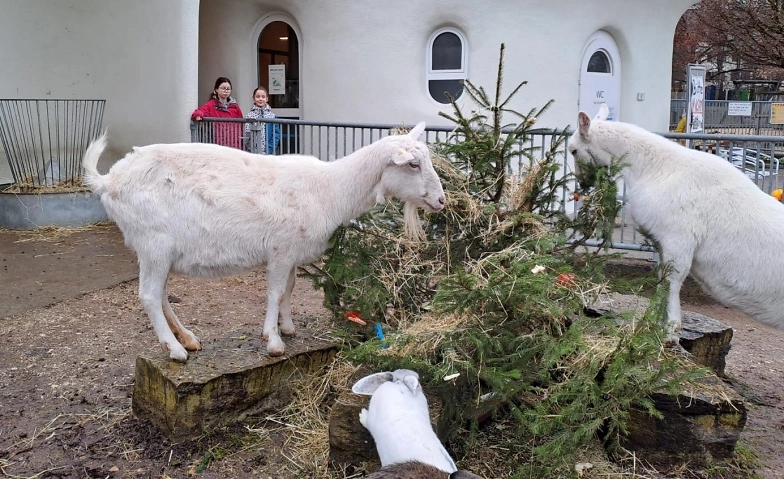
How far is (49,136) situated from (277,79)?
3.53 metres

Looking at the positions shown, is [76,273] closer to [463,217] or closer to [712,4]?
[463,217]

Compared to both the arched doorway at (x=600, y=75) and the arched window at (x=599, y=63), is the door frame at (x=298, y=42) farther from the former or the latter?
the arched window at (x=599, y=63)

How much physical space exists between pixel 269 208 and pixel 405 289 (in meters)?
0.90

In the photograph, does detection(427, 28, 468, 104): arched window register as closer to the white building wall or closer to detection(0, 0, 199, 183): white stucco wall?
the white building wall

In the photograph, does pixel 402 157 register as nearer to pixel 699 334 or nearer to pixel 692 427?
pixel 692 427

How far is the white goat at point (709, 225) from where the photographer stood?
413 cm

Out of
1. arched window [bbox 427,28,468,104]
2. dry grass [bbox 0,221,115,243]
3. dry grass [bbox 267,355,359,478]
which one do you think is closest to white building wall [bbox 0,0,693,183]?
arched window [bbox 427,28,468,104]

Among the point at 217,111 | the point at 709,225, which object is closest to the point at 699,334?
the point at 709,225

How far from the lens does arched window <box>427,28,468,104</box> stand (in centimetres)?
1019

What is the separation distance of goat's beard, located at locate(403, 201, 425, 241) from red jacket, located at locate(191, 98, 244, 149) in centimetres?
593

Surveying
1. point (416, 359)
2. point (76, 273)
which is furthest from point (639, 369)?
point (76, 273)

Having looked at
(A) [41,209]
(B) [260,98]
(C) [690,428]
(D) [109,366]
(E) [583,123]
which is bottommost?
(D) [109,366]

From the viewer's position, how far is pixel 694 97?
10867 mm

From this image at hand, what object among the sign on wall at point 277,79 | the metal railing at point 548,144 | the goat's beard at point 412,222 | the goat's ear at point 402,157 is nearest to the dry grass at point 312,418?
the goat's beard at point 412,222
